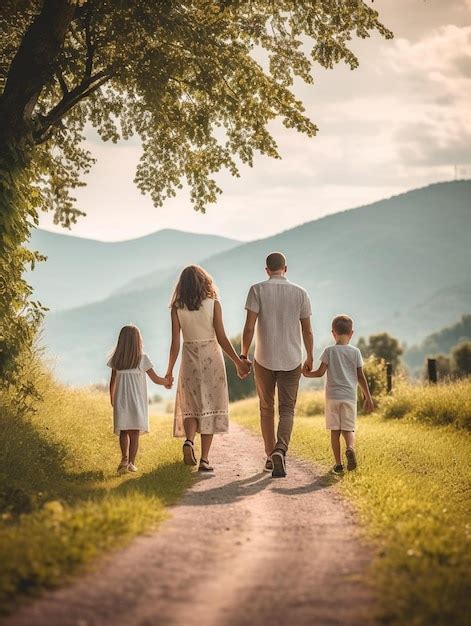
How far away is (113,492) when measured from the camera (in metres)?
7.23

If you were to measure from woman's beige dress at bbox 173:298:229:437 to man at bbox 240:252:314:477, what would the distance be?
0.54 m

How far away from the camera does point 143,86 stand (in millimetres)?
12828

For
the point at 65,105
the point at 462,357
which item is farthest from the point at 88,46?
the point at 462,357

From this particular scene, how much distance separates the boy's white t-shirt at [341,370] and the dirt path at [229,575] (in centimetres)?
268

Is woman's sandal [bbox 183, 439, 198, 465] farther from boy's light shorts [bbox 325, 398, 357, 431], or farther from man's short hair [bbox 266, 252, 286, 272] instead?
man's short hair [bbox 266, 252, 286, 272]

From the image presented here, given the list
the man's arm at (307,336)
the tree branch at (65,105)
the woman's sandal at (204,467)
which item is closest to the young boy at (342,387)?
the man's arm at (307,336)

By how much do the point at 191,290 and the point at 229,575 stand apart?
17.2ft

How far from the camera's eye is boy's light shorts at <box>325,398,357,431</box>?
969 cm

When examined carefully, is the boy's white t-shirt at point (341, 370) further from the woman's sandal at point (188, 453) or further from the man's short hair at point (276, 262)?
the woman's sandal at point (188, 453)

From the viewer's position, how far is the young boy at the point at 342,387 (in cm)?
970

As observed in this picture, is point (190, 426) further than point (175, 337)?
No

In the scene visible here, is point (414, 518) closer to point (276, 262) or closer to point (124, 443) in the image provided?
point (276, 262)

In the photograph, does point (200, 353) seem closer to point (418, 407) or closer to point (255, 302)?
point (255, 302)

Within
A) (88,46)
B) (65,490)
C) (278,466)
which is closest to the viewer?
(65,490)
